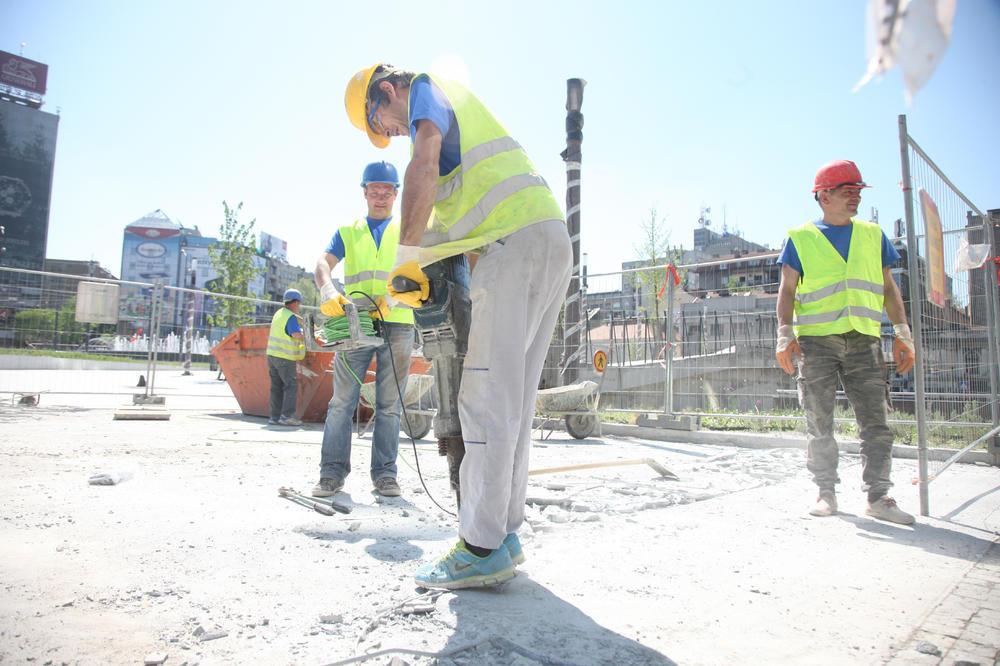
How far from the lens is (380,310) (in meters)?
3.44

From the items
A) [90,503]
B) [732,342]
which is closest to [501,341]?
[90,503]

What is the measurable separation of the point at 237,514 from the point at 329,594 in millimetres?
1288

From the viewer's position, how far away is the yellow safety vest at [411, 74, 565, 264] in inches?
84.5

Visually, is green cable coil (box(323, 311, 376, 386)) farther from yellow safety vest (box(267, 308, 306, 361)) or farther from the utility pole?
the utility pole

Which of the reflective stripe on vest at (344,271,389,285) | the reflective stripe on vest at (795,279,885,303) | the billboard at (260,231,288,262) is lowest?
the reflective stripe on vest at (795,279,885,303)

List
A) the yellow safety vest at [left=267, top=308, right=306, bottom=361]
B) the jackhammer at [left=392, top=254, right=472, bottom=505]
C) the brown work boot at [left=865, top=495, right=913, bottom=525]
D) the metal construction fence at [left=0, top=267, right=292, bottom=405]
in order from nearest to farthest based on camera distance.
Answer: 1. the jackhammer at [left=392, top=254, right=472, bottom=505]
2. the brown work boot at [left=865, top=495, right=913, bottom=525]
3. the yellow safety vest at [left=267, top=308, right=306, bottom=361]
4. the metal construction fence at [left=0, top=267, right=292, bottom=405]

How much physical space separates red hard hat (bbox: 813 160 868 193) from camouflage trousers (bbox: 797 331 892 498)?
0.89 meters

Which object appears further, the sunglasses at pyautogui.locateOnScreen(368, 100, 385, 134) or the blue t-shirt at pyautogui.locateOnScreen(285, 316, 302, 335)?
the blue t-shirt at pyautogui.locateOnScreen(285, 316, 302, 335)

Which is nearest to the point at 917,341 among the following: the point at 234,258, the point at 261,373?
the point at 261,373

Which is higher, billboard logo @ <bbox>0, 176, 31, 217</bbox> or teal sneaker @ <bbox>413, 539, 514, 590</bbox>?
billboard logo @ <bbox>0, 176, 31, 217</bbox>

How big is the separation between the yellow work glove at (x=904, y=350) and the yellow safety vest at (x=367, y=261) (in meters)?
3.02

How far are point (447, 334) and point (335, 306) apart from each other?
53.7 inches

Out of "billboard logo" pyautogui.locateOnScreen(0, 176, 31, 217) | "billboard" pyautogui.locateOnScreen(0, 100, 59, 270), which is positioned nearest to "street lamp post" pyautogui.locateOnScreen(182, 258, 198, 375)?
"billboard" pyautogui.locateOnScreen(0, 100, 59, 270)

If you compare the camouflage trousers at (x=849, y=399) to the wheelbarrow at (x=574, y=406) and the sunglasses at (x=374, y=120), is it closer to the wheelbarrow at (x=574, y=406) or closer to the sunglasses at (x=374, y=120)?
the sunglasses at (x=374, y=120)
